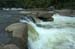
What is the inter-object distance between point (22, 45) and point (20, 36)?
1.98 ft

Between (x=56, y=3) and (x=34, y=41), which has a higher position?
(x=34, y=41)

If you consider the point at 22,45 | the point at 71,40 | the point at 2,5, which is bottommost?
the point at 2,5

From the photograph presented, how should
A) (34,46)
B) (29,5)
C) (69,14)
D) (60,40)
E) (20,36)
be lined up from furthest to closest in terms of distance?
(29,5) < (69,14) < (60,40) < (34,46) < (20,36)

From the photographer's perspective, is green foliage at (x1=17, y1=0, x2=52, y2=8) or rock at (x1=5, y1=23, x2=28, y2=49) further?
green foliage at (x1=17, y1=0, x2=52, y2=8)

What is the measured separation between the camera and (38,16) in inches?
693

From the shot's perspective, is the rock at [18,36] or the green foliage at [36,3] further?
the green foliage at [36,3]

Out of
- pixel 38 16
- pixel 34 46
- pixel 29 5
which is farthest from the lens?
pixel 29 5

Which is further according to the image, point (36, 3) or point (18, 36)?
point (36, 3)

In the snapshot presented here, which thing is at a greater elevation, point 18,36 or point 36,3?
point 18,36

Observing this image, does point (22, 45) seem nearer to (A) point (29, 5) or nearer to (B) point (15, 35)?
(B) point (15, 35)

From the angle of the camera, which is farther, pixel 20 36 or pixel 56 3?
pixel 56 3

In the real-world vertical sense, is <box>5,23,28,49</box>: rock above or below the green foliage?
above

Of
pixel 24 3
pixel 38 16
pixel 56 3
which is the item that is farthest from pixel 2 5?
pixel 38 16

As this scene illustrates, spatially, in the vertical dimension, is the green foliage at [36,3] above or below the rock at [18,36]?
below
